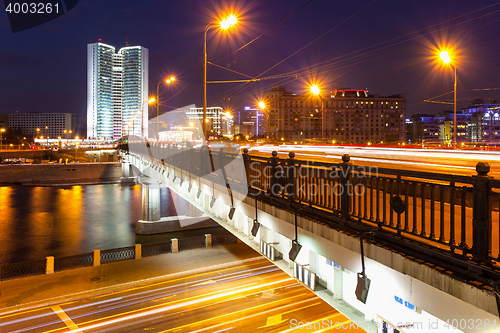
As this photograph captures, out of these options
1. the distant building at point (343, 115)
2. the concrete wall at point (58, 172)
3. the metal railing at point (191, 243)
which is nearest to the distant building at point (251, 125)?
the distant building at point (343, 115)

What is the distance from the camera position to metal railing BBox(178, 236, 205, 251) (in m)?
25.8

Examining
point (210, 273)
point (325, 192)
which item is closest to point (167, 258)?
point (210, 273)

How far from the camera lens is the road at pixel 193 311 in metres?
14.3

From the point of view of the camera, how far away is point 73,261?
21.7 m

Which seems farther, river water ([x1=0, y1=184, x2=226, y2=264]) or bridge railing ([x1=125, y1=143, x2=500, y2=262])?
Result: river water ([x1=0, y1=184, x2=226, y2=264])

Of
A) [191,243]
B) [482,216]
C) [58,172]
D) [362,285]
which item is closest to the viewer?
[482,216]

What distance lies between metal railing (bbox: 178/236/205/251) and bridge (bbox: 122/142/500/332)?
1581cm

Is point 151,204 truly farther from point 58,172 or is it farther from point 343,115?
point 343,115

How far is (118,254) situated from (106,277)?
362cm

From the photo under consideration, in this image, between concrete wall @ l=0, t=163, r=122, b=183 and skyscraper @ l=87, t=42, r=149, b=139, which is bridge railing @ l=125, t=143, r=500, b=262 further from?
skyscraper @ l=87, t=42, r=149, b=139

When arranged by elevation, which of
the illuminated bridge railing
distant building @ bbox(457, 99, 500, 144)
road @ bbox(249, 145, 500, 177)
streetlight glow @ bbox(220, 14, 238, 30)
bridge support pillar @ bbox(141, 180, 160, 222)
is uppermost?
distant building @ bbox(457, 99, 500, 144)

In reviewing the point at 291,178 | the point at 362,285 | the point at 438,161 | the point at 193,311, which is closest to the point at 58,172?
the point at 193,311

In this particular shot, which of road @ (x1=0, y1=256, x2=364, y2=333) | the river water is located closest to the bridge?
road @ (x1=0, y1=256, x2=364, y2=333)

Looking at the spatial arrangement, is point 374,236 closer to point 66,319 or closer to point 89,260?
point 66,319
